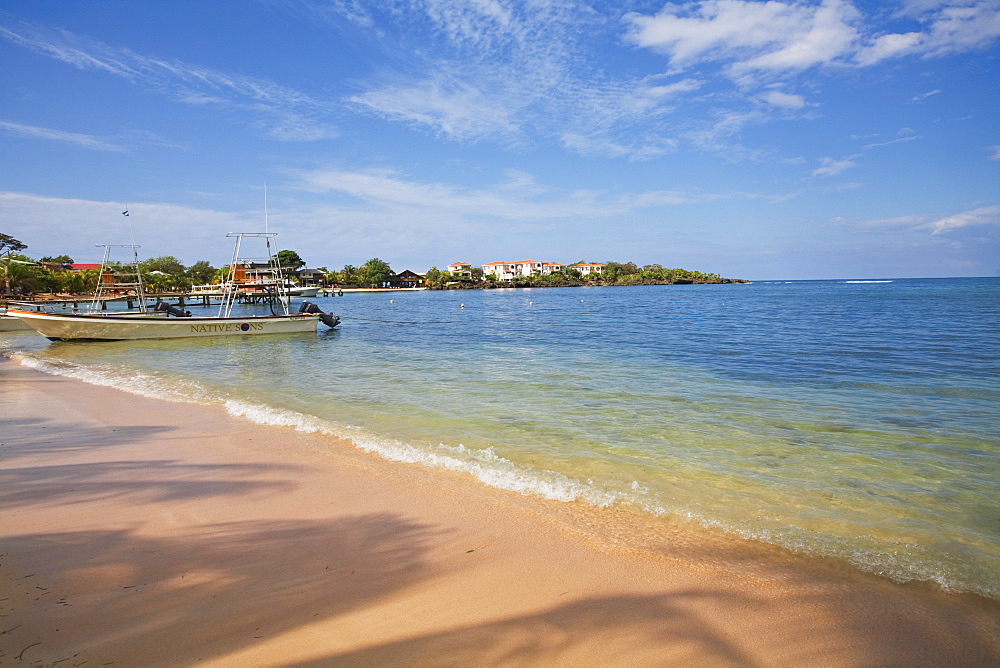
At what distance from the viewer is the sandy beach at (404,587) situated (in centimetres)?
A: 288

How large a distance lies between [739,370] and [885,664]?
12.3 meters

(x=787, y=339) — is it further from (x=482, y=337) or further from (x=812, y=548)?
(x=812, y=548)

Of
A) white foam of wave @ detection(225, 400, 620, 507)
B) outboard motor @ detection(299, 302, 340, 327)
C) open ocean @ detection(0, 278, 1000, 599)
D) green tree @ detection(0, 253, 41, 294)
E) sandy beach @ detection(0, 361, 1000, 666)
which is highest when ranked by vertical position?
green tree @ detection(0, 253, 41, 294)

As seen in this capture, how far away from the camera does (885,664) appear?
284cm

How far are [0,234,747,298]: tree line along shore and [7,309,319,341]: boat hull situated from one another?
169 inches

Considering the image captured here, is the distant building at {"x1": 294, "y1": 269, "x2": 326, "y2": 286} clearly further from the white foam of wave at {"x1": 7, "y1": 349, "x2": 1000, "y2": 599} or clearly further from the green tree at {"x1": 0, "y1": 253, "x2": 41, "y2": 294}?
the white foam of wave at {"x1": 7, "y1": 349, "x2": 1000, "y2": 599}

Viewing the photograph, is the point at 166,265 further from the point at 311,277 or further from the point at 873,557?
the point at 873,557

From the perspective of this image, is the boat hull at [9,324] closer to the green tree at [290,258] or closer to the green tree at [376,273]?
the green tree at [290,258]

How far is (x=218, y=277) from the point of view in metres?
115

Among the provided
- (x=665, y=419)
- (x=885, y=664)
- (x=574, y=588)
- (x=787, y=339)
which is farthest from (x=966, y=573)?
(x=787, y=339)

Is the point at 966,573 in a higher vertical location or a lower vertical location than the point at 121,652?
lower

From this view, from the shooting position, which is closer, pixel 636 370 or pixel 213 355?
pixel 636 370

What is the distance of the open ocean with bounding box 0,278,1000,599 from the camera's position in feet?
16.1

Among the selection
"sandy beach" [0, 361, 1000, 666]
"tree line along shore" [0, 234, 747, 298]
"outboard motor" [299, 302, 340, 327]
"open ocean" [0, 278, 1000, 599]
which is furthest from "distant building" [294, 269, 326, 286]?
"sandy beach" [0, 361, 1000, 666]
